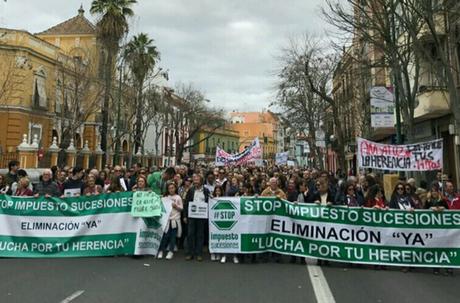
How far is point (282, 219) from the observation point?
9492 millimetres

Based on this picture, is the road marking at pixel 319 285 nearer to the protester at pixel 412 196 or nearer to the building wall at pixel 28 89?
the protester at pixel 412 196

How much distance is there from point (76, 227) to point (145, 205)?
1.56m

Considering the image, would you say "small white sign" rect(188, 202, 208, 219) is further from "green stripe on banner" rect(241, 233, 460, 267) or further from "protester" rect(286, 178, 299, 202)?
"protester" rect(286, 178, 299, 202)

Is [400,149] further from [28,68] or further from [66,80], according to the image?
[28,68]

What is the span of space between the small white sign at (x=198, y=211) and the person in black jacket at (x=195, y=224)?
7cm

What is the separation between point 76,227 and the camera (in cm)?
996

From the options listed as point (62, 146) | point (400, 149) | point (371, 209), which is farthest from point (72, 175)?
point (62, 146)

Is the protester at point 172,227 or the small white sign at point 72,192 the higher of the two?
the small white sign at point 72,192

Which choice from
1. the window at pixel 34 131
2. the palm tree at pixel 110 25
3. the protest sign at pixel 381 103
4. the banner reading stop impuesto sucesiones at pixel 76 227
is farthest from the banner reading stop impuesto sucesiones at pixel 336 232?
the window at pixel 34 131

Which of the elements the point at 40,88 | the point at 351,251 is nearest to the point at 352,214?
the point at 351,251

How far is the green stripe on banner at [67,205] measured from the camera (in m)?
10.0

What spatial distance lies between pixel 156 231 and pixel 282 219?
2.72 meters

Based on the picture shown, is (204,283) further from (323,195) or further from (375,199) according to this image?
(375,199)

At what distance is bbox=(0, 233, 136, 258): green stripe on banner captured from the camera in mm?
9719
